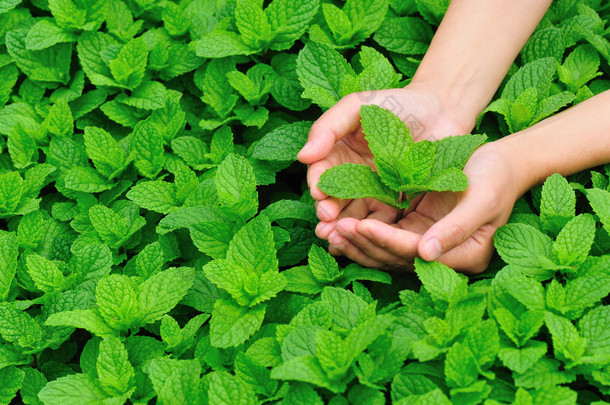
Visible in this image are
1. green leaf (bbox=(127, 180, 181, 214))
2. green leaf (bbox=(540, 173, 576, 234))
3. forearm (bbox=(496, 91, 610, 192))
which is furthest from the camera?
green leaf (bbox=(127, 180, 181, 214))

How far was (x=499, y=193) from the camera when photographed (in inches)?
67.7

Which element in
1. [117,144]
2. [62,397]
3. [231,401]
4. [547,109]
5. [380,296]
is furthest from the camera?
[117,144]

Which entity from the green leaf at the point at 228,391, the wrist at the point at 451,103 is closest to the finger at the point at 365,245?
the green leaf at the point at 228,391

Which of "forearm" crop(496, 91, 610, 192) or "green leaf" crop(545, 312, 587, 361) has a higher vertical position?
"forearm" crop(496, 91, 610, 192)

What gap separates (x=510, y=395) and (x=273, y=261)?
29.4 inches

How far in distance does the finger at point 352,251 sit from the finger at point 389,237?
0.11 metres

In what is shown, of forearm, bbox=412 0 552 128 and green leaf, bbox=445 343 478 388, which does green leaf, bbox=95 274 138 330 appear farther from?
forearm, bbox=412 0 552 128

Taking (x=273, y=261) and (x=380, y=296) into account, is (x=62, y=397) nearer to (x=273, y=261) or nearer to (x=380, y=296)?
(x=273, y=261)

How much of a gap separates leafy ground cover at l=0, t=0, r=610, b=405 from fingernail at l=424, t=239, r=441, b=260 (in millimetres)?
50

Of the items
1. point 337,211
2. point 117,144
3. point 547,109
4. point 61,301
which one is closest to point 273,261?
point 337,211

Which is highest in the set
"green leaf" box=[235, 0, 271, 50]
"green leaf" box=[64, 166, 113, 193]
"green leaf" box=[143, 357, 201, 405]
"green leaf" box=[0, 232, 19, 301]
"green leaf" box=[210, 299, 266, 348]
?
"green leaf" box=[235, 0, 271, 50]

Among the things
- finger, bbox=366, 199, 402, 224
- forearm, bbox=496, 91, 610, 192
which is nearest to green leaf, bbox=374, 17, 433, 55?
forearm, bbox=496, 91, 610, 192

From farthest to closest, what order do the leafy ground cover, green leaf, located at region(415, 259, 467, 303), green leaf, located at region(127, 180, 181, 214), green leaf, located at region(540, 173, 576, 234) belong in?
green leaf, located at region(127, 180, 181, 214), green leaf, located at region(540, 173, 576, 234), green leaf, located at region(415, 259, 467, 303), the leafy ground cover

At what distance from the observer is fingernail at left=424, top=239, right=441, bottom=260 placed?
158 cm
